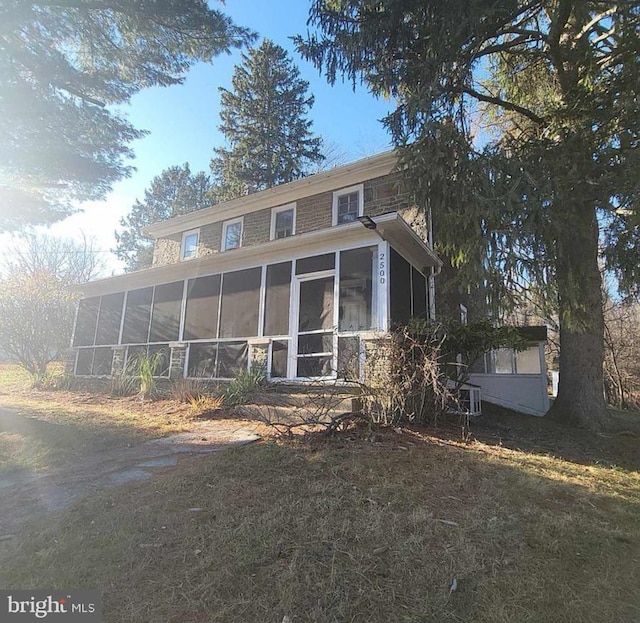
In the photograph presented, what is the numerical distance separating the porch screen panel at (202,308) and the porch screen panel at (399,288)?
173 inches

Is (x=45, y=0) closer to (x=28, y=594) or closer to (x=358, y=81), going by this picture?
(x=358, y=81)

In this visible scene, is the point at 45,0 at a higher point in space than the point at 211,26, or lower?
lower

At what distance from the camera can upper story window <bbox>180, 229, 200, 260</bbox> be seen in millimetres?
14036

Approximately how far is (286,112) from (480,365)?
62.4 feet

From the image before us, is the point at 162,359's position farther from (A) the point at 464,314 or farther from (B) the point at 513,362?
(B) the point at 513,362

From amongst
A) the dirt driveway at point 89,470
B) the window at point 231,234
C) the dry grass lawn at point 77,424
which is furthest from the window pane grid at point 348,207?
the dirt driveway at point 89,470

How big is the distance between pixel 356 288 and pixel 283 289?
5.66 feet

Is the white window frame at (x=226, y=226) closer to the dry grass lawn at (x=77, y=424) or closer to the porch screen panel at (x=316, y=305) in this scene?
the porch screen panel at (x=316, y=305)

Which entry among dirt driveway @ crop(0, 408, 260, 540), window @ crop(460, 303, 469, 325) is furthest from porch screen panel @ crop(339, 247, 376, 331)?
window @ crop(460, 303, 469, 325)

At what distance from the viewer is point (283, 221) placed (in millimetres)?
12047

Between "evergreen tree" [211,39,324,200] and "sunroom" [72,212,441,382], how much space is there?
13296mm

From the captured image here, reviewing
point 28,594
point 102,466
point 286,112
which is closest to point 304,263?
point 102,466

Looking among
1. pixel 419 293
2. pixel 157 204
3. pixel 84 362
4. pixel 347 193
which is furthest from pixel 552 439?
pixel 157 204

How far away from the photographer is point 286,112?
23.5 metres
